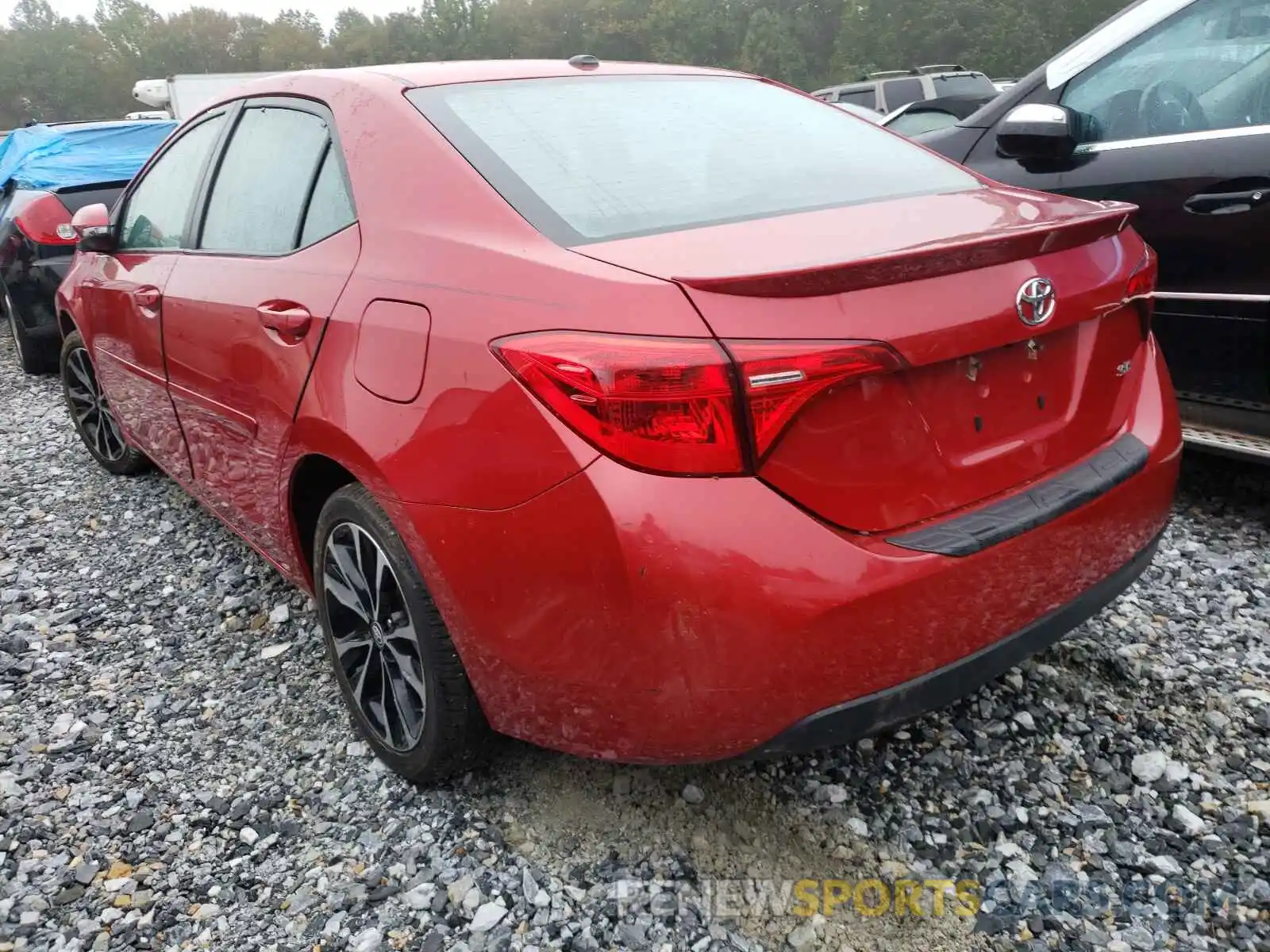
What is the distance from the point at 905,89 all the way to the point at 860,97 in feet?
2.36

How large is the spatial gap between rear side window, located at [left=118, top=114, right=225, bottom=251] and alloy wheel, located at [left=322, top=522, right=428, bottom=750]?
142 cm

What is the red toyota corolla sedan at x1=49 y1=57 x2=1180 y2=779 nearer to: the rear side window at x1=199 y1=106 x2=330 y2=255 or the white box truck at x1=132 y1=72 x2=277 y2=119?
the rear side window at x1=199 y1=106 x2=330 y2=255

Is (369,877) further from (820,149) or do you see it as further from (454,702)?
(820,149)

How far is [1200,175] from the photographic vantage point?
308cm

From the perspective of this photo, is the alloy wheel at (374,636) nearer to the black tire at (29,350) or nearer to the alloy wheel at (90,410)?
the alloy wheel at (90,410)

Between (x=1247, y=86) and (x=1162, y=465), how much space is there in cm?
165

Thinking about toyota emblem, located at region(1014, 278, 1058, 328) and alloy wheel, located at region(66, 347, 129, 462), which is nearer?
toyota emblem, located at region(1014, 278, 1058, 328)

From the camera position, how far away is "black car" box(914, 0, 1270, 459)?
301cm

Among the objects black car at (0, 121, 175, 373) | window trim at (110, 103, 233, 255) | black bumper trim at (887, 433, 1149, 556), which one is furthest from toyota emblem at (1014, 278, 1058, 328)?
black car at (0, 121, 175, 373)

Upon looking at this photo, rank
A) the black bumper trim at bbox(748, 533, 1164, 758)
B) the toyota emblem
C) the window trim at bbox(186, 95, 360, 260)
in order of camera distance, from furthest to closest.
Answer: the window trim at bbox(186, 95, 360, 260), the toyota emblem, the black bumper trim at bbox(748, 533, 1164, 758)

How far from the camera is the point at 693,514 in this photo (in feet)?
5.20

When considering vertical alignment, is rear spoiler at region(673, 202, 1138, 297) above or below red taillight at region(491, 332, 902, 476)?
above

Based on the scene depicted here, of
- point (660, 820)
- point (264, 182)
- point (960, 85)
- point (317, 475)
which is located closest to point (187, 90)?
point (960, 85)

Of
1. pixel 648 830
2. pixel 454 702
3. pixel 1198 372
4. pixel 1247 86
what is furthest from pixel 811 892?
pixel 1247 86
